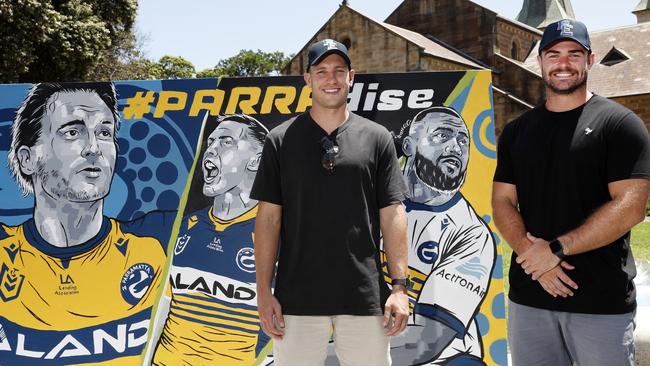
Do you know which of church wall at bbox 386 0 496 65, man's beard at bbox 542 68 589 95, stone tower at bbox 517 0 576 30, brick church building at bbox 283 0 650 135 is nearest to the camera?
man's beard at bbox 542 68 589 95

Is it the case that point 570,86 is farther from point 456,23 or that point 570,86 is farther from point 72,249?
point 456,23

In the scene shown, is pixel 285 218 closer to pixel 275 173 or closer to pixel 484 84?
pixel 275 173

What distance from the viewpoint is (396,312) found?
2.68 m

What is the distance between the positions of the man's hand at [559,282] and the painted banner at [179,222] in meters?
1.58

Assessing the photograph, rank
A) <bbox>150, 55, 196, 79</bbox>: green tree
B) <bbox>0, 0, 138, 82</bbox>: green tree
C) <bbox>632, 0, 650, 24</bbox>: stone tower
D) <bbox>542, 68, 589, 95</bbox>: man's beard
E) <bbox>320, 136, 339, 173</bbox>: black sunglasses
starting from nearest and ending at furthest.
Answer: <bbox>542, 68, 589, 95</bbox>: man's beard → <bbox>320, 136, 339, 173</bbox>: black sunglasses → <bbox>0, 0, 138, 82</bbox>: green tree → <bbox>150, 55, 196, 79</bbox>: green tree → <bbox>632, 0, 650, 24</bbox>: stone tower

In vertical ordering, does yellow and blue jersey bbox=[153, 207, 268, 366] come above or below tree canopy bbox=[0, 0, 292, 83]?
below

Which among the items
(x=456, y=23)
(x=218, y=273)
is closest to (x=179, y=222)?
(x=218, y=273)

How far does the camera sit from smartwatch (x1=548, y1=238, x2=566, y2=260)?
8.06 ft

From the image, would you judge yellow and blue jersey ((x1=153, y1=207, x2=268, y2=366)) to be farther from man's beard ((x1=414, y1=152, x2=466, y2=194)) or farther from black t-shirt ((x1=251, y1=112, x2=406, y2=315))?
black t-shirt ((x1=251, y1=112, x2=406, y2=315))

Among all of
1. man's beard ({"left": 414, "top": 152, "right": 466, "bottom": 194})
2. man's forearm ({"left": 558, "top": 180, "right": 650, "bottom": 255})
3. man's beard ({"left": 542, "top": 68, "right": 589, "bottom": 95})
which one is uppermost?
man's beard ({"left": 542, "top": 68, "right": 589, "bottom": 95})

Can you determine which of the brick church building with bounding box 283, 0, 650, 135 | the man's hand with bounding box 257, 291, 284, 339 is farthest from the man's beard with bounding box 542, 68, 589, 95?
the brick church building with bounding box 283, 0, 650, 135

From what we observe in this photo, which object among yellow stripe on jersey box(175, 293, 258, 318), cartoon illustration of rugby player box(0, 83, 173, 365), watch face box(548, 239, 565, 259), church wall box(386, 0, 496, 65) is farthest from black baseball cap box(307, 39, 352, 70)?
church wall box(386, 0, 496, 65)

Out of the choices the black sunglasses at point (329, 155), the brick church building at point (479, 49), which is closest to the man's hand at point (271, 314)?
the black sunglasses at point (329, 155)

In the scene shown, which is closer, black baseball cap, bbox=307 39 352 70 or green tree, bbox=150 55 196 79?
black baseball cap, bbox=307 39 352 70
